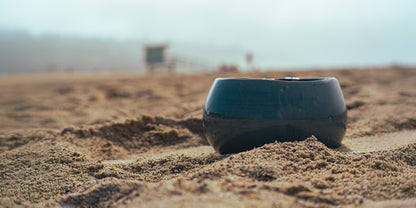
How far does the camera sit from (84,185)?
2.53 meters

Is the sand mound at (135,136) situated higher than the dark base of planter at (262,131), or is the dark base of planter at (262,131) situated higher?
the dark base of planter at (262,131)

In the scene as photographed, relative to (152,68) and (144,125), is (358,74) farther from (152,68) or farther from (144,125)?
Answer: (152,68)

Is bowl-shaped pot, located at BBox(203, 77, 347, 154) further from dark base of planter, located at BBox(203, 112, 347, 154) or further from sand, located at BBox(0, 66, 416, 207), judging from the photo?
sand, located at BBox(0, 66, 416, 207)

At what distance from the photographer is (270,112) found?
278 cm

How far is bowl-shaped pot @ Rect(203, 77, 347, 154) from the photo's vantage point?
2795mm

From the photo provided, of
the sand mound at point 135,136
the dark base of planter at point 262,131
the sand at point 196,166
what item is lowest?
the sand mound at point 135,136

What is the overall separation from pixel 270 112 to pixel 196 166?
754 millimetres

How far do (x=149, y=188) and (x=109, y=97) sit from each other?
6734mm

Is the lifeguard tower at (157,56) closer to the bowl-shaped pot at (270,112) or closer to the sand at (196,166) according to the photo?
the sand at (196,166)

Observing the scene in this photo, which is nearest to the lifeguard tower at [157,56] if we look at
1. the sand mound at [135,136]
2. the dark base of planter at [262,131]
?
the sand mound at [135,136]

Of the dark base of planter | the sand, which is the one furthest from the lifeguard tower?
the dark base of planter

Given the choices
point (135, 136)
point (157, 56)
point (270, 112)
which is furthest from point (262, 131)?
point (157, 56)

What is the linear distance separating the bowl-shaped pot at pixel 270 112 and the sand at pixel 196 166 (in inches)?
5.4

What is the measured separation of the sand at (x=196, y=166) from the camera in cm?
198
